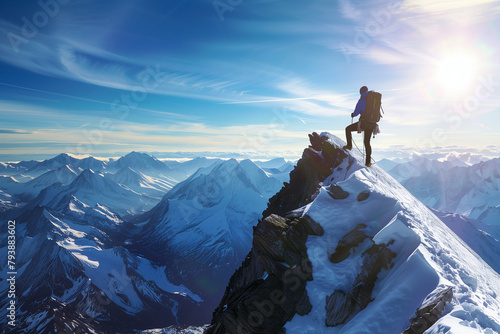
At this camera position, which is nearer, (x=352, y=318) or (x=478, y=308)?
(x=478, y=308)

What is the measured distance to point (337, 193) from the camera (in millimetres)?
22359

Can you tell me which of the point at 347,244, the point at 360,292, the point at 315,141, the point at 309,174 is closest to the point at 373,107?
the point at 347,244

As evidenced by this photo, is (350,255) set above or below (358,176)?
below

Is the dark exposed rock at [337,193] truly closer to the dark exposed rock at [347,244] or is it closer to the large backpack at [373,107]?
the dark exposed rock at [347,244]

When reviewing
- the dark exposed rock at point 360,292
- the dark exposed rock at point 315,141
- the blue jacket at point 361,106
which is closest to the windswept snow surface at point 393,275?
the dark exposed rock at point 360,292

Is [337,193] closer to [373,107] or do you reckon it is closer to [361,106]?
[361,106]

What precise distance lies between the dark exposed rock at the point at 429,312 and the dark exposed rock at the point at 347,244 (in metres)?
6.38

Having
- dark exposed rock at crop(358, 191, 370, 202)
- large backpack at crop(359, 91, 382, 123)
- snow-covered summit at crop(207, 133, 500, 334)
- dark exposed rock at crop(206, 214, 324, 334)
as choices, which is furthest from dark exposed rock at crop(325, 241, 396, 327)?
large backpack at crop(359, 91, 382, 123)

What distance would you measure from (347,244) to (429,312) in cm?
A: 725

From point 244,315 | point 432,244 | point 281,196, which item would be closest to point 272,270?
point 244,315

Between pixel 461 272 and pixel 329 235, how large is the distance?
7851 millimetres

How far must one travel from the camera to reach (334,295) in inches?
627

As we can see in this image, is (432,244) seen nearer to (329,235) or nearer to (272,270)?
(329,235)

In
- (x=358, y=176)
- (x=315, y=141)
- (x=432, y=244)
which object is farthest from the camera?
(x=315, y=141)
